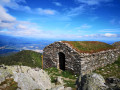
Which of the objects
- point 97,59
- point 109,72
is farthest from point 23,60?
point 109,72

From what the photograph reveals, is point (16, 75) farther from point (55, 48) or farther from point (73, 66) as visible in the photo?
point (55, 48)

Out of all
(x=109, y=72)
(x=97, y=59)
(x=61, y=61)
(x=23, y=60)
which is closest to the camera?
(x=109, y=72)

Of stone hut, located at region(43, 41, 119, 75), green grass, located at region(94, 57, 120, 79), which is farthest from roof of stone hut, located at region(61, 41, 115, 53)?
green grass, located at region(94, 57, 120, 79)

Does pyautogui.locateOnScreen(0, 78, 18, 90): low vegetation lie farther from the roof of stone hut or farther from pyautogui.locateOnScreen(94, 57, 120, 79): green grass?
pyautogui.locateOnScreen(94, 57, 120, 79): green grass

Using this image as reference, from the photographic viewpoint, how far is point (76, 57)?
590 inches

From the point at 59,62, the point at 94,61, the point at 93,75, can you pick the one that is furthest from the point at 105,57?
the point at 93,75

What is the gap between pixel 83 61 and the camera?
48.1 feet

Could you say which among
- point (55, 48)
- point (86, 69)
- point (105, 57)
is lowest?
point (86, 69)

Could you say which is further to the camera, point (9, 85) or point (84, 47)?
point (84, 47)

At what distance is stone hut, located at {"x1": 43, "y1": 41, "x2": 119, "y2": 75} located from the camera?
14.9m

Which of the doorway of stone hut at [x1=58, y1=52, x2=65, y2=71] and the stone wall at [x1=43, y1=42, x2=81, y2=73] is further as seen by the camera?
the doorway of stone hut at [x1=58, y1=52, x2=65, y2=71]

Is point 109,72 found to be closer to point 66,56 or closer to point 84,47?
point 84,47

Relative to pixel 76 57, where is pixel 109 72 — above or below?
below

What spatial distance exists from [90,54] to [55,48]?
6.18 meters
